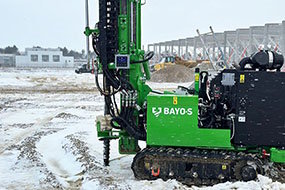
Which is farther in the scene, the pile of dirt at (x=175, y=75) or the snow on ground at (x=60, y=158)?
the pile of dirt at (x=175, y=75)

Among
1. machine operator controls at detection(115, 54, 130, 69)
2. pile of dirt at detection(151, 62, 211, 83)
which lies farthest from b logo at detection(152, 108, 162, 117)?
pile of dirt at detection(151, 62, 211, 83)

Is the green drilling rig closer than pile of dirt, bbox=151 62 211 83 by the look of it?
Yes

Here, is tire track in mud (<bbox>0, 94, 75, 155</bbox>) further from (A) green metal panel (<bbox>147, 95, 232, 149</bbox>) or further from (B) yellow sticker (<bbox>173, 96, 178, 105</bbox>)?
(B) yellow sticker (<bbox>173, 96, 178, 105</bbox>)

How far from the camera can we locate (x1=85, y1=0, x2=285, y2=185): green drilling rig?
5133 mm

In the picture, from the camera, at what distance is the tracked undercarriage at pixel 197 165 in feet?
16.9

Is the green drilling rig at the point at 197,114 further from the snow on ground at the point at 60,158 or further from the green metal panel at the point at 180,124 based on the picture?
the snow on ground at the point at 60,158

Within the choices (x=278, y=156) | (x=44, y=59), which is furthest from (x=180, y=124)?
(x=44, y=59)

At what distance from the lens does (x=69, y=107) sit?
571 inches

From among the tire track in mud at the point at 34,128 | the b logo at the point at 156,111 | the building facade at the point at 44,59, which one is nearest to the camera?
the b logo at the point at 156,111

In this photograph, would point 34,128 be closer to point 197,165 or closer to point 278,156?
point 197,165

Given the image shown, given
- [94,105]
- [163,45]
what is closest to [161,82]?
[94,105]

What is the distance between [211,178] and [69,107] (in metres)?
10.2

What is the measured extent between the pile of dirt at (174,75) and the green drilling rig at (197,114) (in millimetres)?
22552

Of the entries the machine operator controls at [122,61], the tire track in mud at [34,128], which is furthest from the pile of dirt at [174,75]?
the machine operator controls at [122,61]
